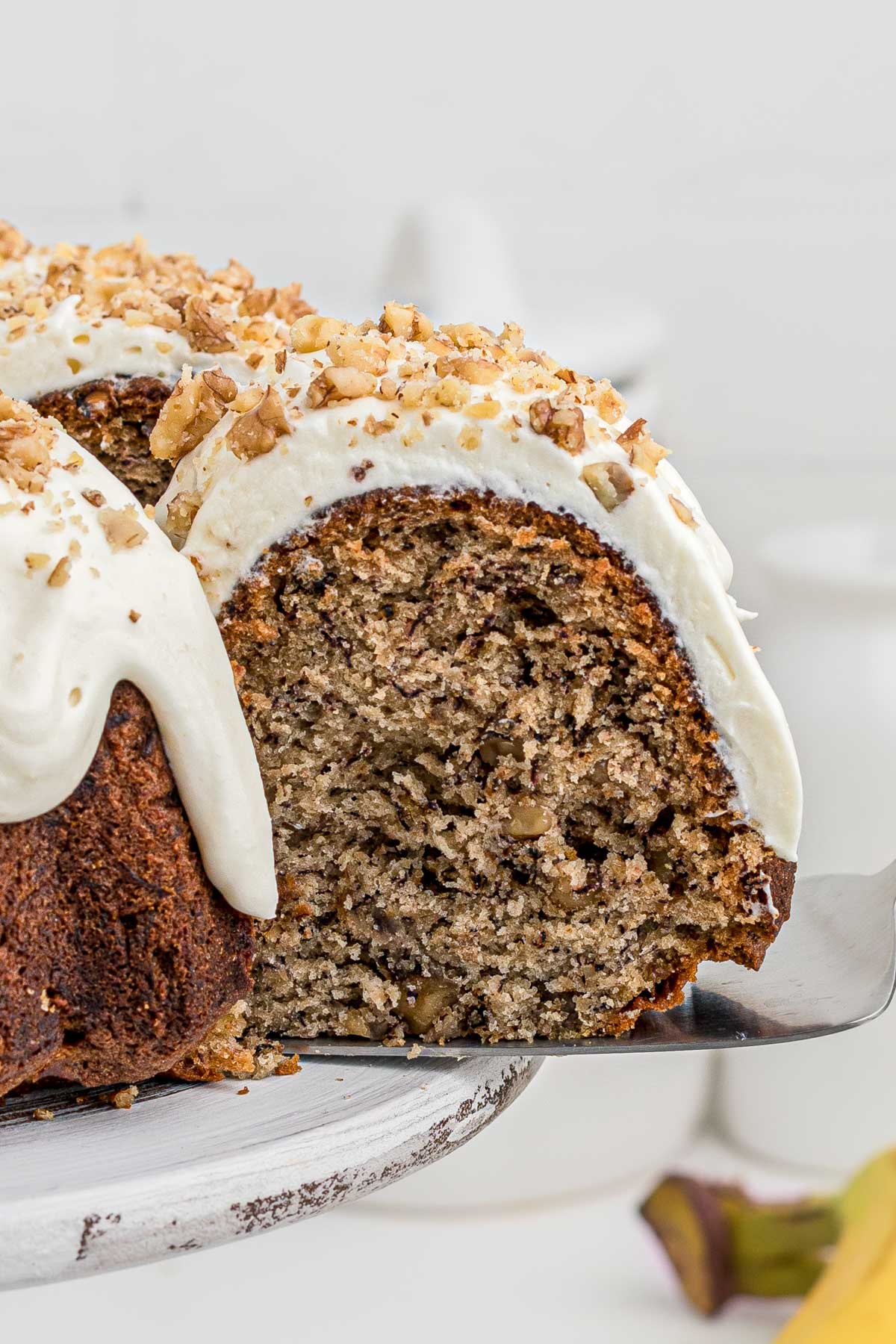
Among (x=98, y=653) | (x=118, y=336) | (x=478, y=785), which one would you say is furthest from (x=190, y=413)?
(x=478, y=785)

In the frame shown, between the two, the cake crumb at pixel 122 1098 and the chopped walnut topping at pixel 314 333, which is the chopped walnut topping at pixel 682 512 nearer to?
the chopped walnut topping at pixel 314 333

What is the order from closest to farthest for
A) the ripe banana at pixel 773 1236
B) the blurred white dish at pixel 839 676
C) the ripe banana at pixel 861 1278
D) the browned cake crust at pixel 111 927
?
the browned cake crust at pixel 111 927 → the ripe banana at pixel 861 1278 → the blurred white dish at pixel 839 676 → the ripe banana at pixel 773 1236

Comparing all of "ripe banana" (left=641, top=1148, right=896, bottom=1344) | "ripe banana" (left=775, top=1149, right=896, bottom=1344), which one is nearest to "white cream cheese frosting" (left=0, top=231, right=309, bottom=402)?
"ripe banana" (left=775, top=1149, right=896, bottom=1344)

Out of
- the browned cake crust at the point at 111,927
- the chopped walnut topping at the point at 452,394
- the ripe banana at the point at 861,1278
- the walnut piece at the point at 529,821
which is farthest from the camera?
the ripe banana at the point at 861,1278

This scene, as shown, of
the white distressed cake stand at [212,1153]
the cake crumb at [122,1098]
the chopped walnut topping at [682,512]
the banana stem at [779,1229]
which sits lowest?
the banana stem at [779,1229]

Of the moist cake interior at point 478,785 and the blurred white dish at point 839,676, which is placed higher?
the blurred white dish at point 839,676

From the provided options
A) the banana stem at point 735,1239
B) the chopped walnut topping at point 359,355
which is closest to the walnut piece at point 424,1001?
the chopped walnut topping at point 359,355
